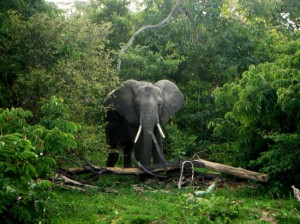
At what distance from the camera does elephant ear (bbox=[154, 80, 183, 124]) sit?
14.0 m

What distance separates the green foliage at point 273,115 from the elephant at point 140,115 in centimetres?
229

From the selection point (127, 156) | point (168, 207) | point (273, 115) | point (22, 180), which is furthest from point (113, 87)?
point (22, 180)

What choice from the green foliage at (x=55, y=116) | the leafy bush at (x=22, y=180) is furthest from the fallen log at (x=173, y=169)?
the leafy bush at (x=22, y=180)

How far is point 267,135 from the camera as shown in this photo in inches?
413

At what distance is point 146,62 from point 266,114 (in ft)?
26.1

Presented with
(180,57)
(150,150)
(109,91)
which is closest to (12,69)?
(109,91)

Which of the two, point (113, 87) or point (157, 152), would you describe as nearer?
point (157, 152)

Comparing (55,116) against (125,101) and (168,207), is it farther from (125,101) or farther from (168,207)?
(125,101)

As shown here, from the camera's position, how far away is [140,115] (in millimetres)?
13203

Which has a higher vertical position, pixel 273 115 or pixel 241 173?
pixel 273 115

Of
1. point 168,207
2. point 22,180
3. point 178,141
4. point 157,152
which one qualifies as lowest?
point 168,207

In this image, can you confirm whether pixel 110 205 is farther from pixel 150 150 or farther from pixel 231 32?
pixel 231 32

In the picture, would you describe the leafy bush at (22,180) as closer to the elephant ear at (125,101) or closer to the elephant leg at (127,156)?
the elephant ear at (125,101)

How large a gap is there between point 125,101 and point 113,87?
2.65ft
